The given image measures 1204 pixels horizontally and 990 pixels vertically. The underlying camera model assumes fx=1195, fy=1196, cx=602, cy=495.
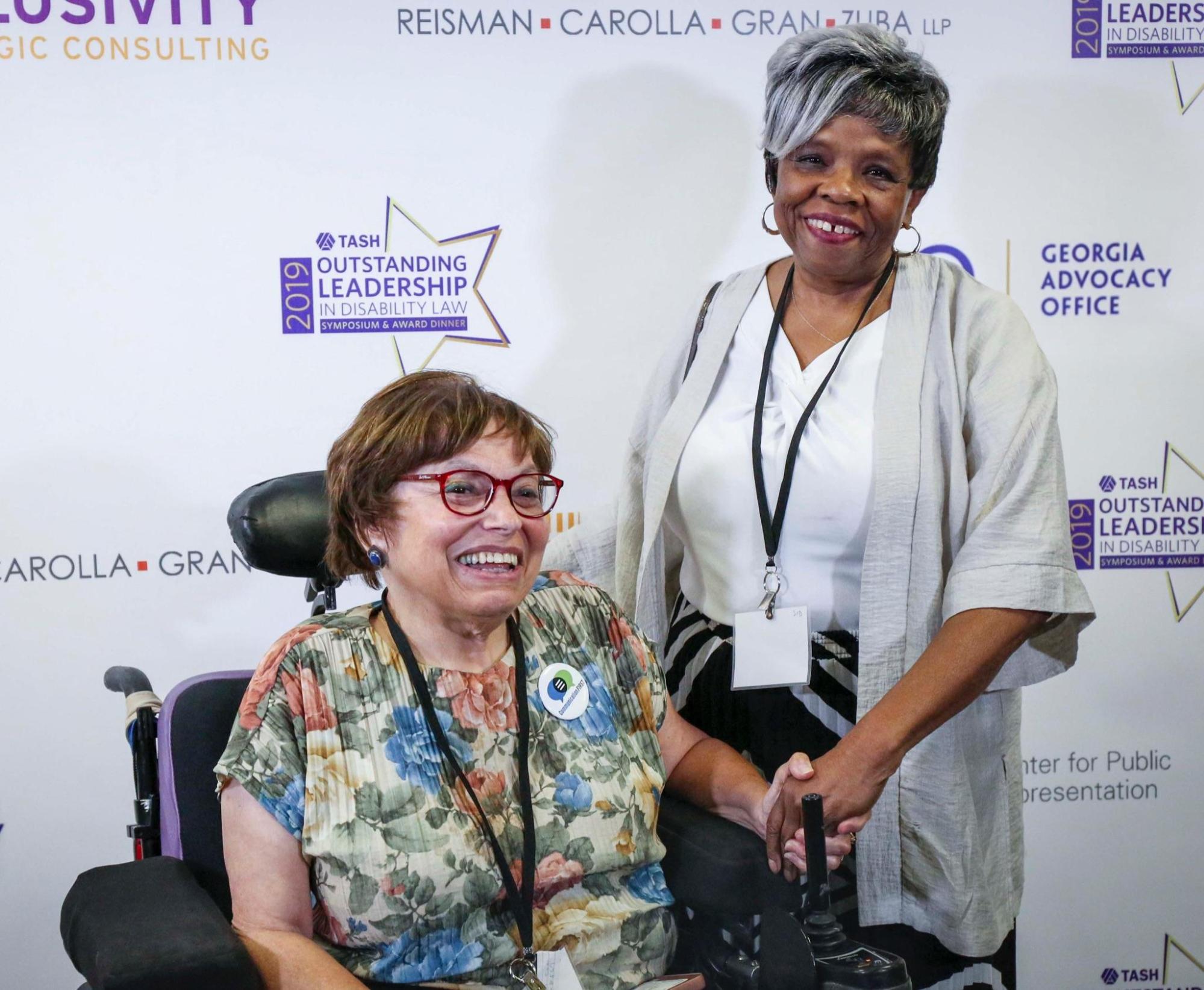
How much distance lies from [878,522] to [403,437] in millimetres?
726

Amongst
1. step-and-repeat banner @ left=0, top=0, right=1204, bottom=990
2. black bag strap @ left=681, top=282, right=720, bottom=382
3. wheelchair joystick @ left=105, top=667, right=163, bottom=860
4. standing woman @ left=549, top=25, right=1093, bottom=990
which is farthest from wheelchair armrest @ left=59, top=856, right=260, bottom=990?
step-and-repeat banner @ left=0, top=0, right=1204, bottom=990

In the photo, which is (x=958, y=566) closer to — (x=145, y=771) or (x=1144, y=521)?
(x=145, y=771)

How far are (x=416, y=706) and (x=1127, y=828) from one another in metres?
2.20

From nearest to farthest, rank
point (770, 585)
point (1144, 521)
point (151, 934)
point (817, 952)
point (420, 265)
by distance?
point (151, 934) < point (817, 952) < point (770, 585) < point (420, 265) < point (1144, 521)

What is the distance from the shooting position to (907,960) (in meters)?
1.93

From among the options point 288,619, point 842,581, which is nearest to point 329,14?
point 288,619

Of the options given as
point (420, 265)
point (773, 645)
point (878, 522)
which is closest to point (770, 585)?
point (773, 645)

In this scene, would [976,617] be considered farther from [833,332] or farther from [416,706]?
[416,706]

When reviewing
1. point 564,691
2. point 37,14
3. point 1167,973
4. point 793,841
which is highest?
point 37,14

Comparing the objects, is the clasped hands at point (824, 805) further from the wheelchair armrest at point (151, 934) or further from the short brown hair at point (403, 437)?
the wheelchair armrest at point (151, 934)

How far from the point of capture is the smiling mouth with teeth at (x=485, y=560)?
1.60 m

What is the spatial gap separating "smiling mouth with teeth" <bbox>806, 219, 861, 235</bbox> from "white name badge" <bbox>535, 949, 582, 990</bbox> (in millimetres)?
1116

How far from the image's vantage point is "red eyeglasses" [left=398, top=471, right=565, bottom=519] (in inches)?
62.7

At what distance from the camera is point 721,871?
1.68m
